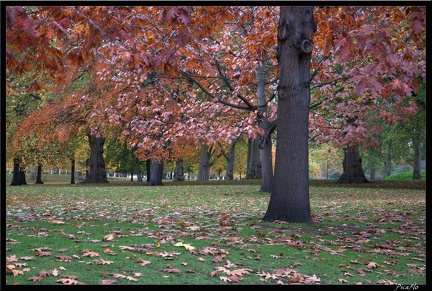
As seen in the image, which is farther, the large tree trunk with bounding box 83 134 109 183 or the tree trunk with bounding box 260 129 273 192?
the large tree trunk with bounding box 83 134 109 183

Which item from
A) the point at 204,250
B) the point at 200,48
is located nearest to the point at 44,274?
the point at 204,250

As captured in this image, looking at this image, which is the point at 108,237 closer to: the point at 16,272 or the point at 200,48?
the point at 16,272

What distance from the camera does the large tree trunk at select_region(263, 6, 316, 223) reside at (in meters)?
9.25

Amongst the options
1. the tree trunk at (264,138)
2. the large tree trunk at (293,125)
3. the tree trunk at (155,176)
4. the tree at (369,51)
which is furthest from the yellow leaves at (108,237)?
the tree trunk at (155,176)

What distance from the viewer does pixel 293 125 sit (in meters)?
9.36

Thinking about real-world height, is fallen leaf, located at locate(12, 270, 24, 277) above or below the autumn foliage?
below

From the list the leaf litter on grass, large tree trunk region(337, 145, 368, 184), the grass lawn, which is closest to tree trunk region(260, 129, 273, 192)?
the leaf litter on grass

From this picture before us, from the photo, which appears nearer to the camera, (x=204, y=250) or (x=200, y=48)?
(x=204, y=250)

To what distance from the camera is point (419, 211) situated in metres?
12.7

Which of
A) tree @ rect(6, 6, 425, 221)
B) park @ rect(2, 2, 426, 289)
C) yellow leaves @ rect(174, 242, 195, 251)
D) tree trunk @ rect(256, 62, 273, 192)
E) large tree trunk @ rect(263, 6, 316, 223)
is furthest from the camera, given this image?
tree trunk @ rect(256, 62, 273, 192)

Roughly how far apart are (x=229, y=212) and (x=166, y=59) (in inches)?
201

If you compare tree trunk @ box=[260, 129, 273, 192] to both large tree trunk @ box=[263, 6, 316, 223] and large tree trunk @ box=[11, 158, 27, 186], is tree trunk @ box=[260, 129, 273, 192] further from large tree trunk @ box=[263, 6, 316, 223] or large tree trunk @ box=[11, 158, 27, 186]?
large tree trunk @ box=[11, 158, 27, 186]

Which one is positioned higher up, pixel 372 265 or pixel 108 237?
pixel 108 237

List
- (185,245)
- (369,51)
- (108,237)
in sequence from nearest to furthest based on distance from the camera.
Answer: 1. (185,245)
2. (108,237)
3. (369,51)
